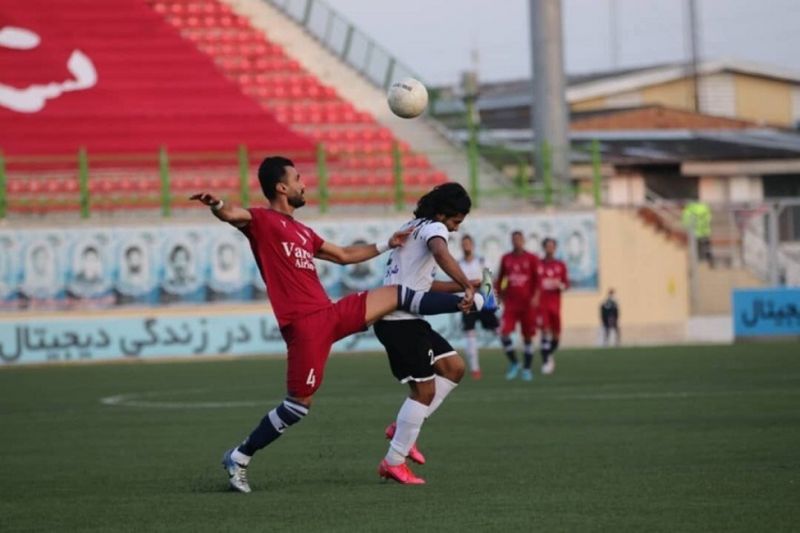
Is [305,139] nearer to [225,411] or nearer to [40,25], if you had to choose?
[40,25]

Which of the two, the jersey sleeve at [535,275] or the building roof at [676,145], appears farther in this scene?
the building roof at [676,145]

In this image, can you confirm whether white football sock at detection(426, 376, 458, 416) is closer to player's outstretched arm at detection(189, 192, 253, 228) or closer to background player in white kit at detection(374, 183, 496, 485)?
background player in white kit at detection(374, 183, 496, 485)

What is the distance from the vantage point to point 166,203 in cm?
3766

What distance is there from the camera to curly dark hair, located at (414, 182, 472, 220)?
1182cm

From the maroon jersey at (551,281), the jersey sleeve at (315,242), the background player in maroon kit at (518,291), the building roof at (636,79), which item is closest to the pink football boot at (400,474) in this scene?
the jersey sleeve at (315,242)

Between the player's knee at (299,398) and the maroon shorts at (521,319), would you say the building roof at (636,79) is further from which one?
the player's knee at (299,398)

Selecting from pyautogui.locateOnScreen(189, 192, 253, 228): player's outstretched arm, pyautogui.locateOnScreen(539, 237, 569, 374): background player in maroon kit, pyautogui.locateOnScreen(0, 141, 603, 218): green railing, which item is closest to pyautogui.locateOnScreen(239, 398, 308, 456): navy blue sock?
pyautogui.locateOnScreen(189, 192, 253, 228): player's outstretched arm

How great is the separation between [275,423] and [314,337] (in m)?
0.66

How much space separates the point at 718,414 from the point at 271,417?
23.3 feet

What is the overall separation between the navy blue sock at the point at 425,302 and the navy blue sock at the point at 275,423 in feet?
3.53

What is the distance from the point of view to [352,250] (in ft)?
38.9

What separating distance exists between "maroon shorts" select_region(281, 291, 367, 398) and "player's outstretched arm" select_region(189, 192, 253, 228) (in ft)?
2.65

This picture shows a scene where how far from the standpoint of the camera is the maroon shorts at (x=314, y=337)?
11125mm

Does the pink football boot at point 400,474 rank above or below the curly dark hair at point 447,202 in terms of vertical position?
below
